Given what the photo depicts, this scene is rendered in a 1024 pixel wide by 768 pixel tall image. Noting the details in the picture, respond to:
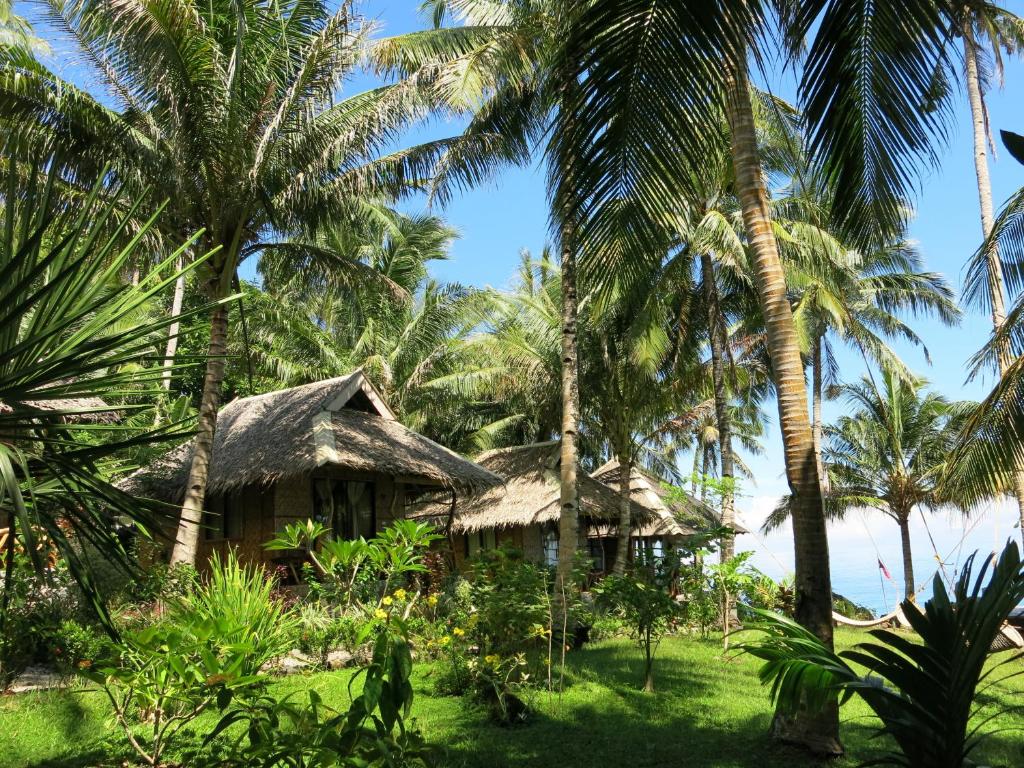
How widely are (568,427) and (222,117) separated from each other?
546 cm

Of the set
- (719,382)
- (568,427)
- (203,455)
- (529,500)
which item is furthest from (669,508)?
(203,455)

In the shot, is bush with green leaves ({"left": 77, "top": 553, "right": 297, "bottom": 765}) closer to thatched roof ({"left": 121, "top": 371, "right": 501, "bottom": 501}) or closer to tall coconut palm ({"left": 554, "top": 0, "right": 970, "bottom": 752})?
tall coconut palm ({"left": 554, "top": 0, "right": 970, "bottom": 752})

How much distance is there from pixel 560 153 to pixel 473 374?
1680 centimetres

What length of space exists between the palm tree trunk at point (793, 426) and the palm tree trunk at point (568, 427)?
390 cm

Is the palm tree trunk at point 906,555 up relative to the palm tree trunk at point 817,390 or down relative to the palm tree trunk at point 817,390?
down

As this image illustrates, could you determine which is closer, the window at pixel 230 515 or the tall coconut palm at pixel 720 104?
the tall coconut palm at pixel 720 104

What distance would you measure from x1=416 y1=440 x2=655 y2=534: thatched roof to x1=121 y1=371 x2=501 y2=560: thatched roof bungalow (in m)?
3.34

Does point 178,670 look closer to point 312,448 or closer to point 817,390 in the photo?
point 312,448

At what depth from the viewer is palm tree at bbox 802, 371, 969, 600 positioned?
897 inches

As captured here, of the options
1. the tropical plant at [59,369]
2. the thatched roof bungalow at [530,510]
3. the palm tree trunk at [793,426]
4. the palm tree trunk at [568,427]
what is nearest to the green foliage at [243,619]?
the tropical plant at [59,369]

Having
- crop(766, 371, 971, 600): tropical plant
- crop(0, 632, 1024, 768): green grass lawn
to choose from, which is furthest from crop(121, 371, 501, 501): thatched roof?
crop(766, 371, 971, 600): tropical plant

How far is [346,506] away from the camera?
1391 centimetres

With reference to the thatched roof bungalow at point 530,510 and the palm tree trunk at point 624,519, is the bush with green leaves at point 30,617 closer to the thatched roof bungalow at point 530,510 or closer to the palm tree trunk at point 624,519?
the palm tree trunk at point 624,519

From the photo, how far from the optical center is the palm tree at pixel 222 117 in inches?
358
